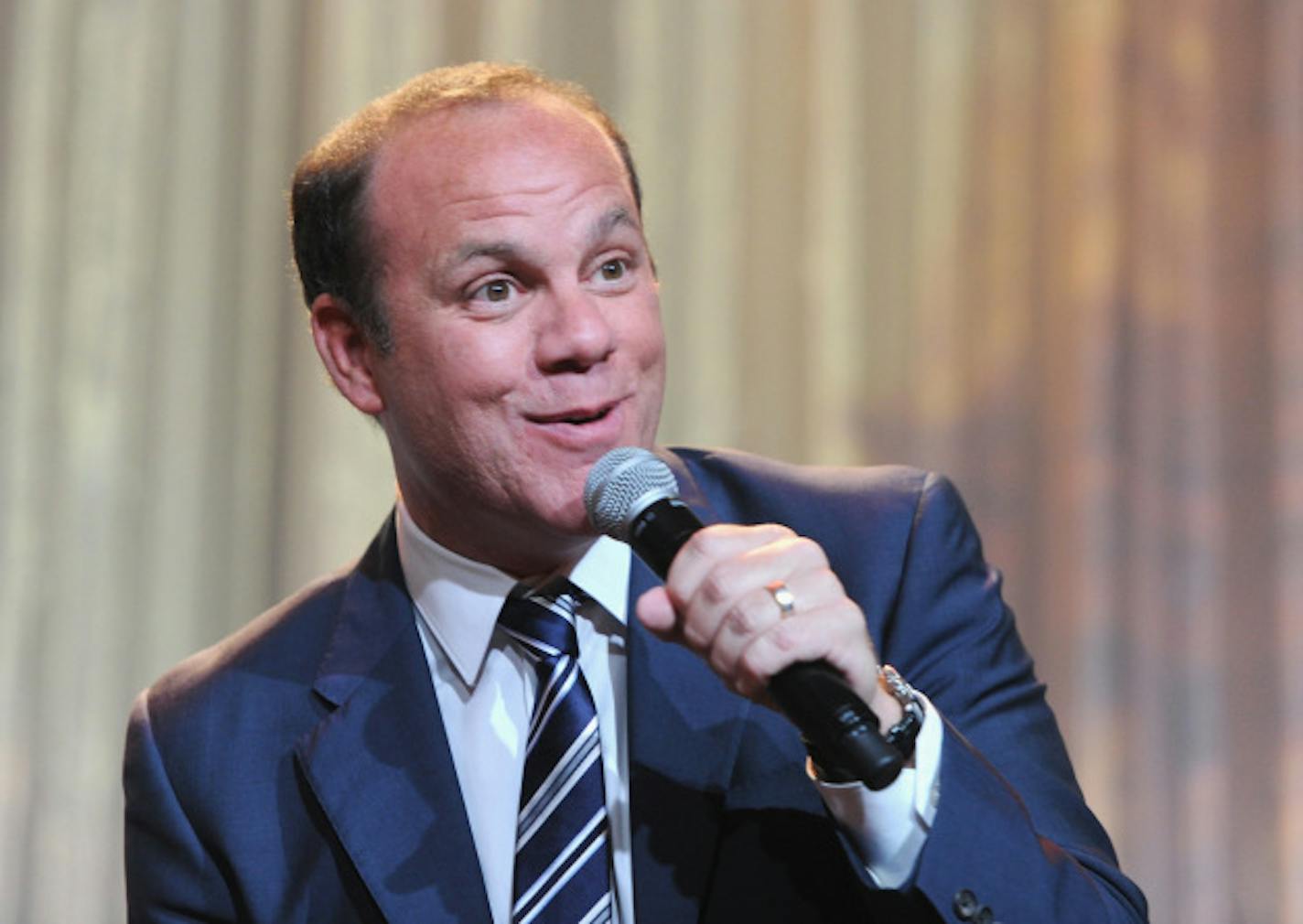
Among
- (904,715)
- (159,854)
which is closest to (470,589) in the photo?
(159,854)

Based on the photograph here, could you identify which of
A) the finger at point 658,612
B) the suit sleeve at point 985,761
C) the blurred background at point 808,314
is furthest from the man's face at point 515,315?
the blurred background at point 808,314

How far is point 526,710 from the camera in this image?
179 centimetres

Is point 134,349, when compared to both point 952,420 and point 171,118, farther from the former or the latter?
point 952,420

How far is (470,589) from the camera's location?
1837 mm

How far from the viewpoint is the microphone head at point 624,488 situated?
1283 millimetres

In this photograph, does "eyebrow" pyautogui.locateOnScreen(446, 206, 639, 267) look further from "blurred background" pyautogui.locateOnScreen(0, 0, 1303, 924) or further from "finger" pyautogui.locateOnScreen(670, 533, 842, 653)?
"blurred background" pyautogui.locateOnScreen(0, 0, 1303, 924)

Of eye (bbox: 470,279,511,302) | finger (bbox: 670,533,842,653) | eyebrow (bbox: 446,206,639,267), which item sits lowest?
finger (bbox: 670,533,842,653)

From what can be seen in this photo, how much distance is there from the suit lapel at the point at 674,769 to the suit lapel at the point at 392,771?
200 mm

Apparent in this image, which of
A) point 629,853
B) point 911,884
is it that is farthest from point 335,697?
point 911,884

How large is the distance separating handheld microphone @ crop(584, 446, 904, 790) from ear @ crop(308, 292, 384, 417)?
0.56 meters

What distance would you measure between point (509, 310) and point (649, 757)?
0.48 metres

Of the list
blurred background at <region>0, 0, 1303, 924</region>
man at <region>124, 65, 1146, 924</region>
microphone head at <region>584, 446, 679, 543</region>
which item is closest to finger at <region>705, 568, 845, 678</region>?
microphone head at <region>584, 446, 679, 543</region>

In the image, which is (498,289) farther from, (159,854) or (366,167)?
(159,854)

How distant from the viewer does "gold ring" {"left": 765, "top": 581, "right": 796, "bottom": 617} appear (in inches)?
45.2
